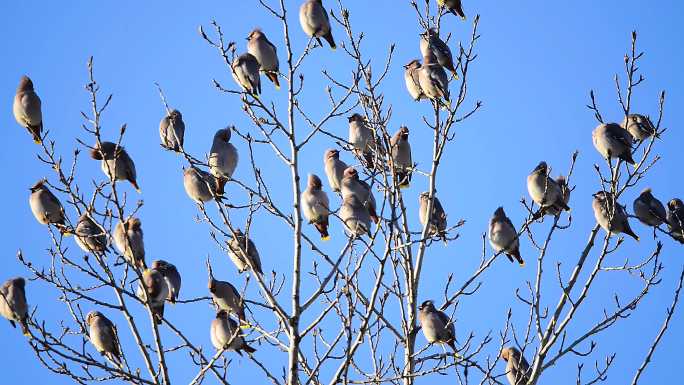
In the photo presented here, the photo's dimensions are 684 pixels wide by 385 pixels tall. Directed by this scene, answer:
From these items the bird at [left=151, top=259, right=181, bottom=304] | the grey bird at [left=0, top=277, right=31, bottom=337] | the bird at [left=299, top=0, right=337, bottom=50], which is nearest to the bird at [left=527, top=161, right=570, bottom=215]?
the bird at [left=299, top=0, right=337, bottom=50]

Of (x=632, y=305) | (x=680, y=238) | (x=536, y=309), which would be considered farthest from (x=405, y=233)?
(x=680, y=238)

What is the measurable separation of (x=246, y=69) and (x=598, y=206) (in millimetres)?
3197

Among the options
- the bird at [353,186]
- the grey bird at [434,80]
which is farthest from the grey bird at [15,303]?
the grey bird at [434,80]

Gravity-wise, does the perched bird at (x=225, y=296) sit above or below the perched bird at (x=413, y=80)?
below

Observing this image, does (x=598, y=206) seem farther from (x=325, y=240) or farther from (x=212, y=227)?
(x=212, y=227)

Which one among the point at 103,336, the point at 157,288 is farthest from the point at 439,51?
the point at 103,336

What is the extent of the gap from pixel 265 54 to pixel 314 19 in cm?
52

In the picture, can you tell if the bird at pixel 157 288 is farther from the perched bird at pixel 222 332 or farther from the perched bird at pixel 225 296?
the perched bird at pixel 222 332

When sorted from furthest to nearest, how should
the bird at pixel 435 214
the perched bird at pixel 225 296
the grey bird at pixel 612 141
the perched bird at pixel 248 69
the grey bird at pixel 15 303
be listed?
the bird at pixel 435 214 → the grey bird at pixel 612 141 → the perched bird at pixel 248 69 → the perched bird at pixel 225 296 → the grey bird at pixel 15 303

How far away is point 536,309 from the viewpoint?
6219mm

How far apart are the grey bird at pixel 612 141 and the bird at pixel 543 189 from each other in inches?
18.9

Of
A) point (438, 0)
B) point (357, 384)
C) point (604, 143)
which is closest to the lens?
point (357, 384)

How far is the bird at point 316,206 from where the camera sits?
25.6ft

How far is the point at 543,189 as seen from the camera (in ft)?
28.2
